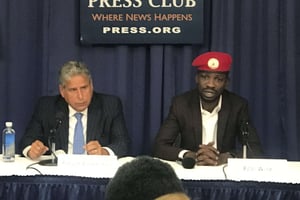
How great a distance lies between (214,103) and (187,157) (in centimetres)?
71

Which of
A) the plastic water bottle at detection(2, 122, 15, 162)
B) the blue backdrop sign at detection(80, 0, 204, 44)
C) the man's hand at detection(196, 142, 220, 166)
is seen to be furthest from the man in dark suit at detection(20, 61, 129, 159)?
the blue backdrop sign at detection(80, 0, 204, 44)

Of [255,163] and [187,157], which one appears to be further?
[187,157]

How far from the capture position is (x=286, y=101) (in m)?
4.19

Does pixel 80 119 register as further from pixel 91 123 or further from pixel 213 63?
pixel 213 63

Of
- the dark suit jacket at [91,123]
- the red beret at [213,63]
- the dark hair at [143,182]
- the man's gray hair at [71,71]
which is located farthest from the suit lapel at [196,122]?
the dark hair at [143,182]

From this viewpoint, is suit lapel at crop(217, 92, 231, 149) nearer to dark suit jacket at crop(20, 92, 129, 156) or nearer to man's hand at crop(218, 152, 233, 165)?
man's hand at crop(218, 152, 233, 165)

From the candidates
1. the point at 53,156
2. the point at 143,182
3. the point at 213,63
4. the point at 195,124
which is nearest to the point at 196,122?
the point at 195,124

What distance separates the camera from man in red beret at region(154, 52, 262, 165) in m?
3.46

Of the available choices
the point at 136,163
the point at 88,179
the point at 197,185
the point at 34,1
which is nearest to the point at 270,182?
the point at 197,185

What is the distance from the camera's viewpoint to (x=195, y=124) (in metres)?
3.48

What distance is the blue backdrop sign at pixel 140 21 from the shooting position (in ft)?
13.6

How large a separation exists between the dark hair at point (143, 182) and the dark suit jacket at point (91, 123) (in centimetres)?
226

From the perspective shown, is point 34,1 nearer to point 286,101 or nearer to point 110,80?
point 110,80

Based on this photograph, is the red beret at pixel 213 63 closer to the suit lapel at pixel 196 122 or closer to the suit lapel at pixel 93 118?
the suit lapel at pixel 196 122
